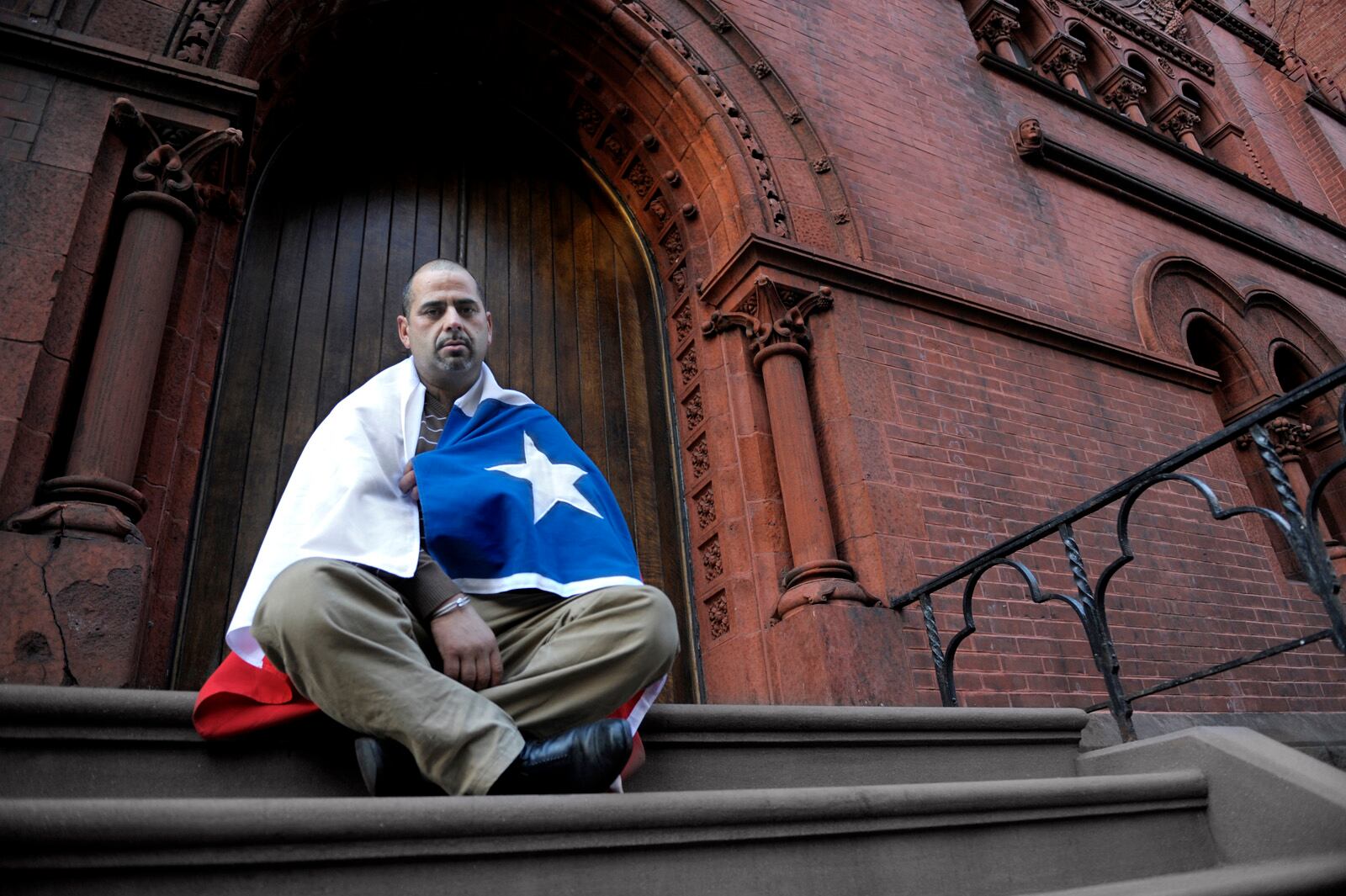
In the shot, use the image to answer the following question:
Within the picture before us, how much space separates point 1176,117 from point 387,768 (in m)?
10.8

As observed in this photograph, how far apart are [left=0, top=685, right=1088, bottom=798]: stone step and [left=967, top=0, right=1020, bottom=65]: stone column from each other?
7.33 metres

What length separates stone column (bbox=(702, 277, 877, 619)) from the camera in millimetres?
4082

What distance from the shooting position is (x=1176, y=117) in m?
9.58

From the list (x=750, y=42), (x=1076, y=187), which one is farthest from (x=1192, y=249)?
(x=750, y=42)

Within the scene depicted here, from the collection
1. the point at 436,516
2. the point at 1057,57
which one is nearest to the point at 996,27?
the point at 1057,57

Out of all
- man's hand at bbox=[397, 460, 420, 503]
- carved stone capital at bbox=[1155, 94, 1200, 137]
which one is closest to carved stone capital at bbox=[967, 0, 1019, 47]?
carved stone capital at bbox=[1155, 94, 1200, 137]

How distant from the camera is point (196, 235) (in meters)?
3.82

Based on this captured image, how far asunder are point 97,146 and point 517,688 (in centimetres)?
302

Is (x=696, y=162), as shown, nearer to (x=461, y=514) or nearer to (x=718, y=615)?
(x=718, y=615)

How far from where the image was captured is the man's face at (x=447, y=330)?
7.76 ft

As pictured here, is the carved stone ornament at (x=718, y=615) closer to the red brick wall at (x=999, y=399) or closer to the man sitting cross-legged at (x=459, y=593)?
the red brick wall at (x=999, y=399)

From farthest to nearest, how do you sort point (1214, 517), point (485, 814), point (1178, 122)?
point (1178, 122)
point (1214, 517)
point (485, 814)

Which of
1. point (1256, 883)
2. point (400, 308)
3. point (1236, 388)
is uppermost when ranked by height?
point (1236, 388)

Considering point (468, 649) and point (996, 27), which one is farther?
point (996, 27)
